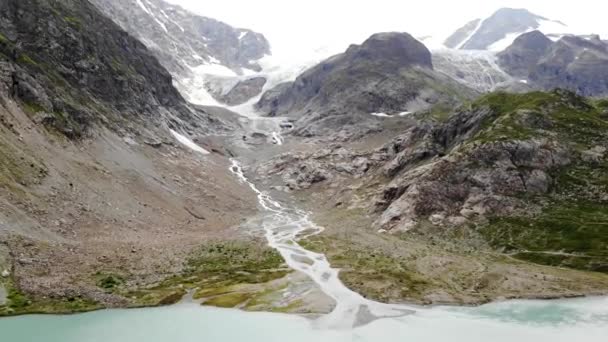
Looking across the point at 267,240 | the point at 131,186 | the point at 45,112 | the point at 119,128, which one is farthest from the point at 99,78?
the point at 267,240

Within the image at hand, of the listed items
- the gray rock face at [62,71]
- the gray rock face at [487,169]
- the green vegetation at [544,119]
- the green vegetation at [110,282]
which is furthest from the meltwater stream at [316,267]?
the gray rock face at [62,71]

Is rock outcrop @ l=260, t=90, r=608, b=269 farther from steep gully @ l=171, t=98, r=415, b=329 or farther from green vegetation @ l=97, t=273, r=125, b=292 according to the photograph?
green vegetation @ l=97, t=273, r=125, b=292

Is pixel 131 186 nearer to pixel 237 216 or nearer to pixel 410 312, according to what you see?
Answer: pixel 237 216

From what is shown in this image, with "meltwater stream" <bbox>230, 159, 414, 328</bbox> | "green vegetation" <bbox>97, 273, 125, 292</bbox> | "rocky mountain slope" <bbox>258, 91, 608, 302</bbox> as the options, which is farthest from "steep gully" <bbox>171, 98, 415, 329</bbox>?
"green vegetation" <bbox>97, 273, 125, 292</bbox>

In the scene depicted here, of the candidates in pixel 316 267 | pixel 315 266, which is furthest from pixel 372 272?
pixel 315 266

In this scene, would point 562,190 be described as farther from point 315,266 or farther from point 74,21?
point 74,21

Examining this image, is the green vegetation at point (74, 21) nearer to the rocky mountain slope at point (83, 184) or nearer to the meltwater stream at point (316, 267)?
the rocky mountain slope at point (83, 184)
